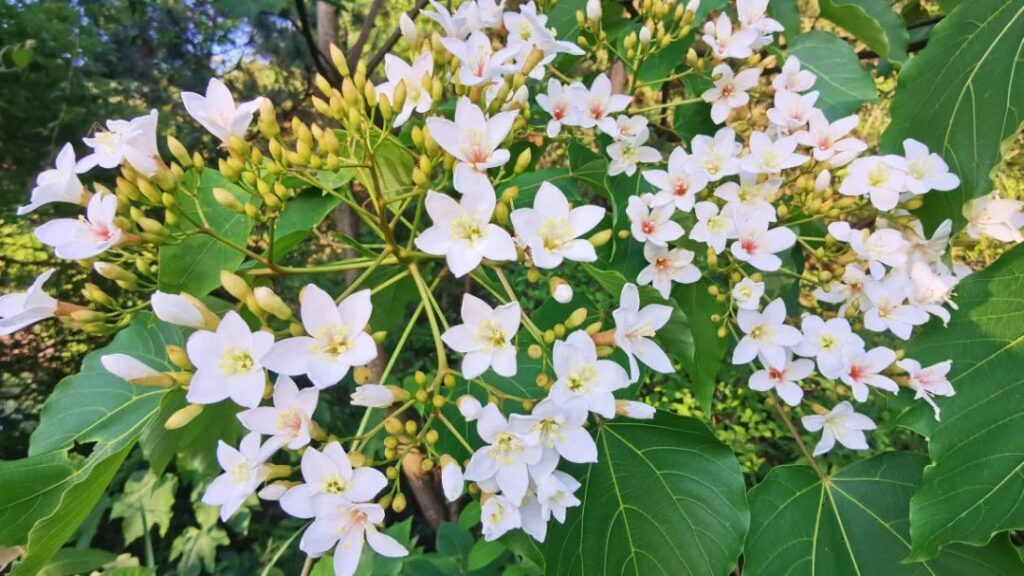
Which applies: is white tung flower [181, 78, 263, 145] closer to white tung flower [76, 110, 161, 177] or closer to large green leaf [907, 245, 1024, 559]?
white tung flower [76, 110, 161, 177]

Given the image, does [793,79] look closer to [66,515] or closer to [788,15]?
[788,15]

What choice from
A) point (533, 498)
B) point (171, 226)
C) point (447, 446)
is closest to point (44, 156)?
point (171, 226)

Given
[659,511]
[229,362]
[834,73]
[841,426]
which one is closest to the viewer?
[229,362]

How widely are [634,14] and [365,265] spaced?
0.84 m

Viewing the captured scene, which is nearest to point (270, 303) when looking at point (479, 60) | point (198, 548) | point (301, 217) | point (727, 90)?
point (301, 217)

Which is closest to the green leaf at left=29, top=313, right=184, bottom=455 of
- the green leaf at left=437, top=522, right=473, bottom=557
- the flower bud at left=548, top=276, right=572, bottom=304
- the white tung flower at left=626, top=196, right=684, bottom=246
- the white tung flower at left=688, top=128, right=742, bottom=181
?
the flower bud at left=548, top=276, right=572, bottom=304

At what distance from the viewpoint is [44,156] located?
233 centimetres

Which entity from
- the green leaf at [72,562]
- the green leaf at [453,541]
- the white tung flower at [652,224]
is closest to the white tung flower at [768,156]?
the white tung flower at [652,224]

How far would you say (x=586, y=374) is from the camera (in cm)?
62

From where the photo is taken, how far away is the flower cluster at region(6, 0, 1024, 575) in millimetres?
595

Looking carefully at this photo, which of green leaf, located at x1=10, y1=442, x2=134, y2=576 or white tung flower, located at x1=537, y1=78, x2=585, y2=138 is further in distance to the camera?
white tung flower, located at x1=537, y1=78, x2=585, y2=138

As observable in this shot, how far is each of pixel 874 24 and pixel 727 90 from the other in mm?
291

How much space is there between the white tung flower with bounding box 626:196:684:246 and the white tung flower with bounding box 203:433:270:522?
51 centimetres

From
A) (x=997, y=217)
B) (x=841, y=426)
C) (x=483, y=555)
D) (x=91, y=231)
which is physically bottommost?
(x=483, y=555)
